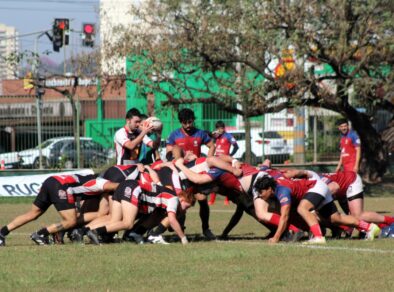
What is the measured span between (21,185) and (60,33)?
9778 mm

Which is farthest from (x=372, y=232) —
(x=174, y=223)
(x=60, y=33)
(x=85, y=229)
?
(x=60, y=33)

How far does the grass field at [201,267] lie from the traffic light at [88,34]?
18.3 meters

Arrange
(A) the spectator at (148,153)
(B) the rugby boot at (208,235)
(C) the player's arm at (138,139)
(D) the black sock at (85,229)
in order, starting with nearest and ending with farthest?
(D) the black sock at (85,229)
(C) the player's arm at (138,139)
(B) the rugby boot at (208,235)
(A) the spectator at (148,153)

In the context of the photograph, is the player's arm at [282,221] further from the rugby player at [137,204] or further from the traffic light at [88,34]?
the traffic light at [88,34]

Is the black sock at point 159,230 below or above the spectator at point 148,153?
below

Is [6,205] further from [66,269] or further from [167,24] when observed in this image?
[66,269]

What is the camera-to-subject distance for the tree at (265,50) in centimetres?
2578

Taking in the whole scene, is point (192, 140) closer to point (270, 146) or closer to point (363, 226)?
point (363, 226)

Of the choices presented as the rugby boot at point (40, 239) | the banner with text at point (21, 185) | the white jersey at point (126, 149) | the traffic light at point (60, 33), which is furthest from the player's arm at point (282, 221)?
the traffic light at point (60, 33)

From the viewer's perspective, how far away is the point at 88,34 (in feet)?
106

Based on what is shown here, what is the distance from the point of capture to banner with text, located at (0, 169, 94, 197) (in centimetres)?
2645

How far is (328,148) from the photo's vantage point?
31.5 m

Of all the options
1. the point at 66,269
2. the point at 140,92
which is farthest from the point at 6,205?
the point at 66,269

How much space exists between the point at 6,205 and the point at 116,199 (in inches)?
478
